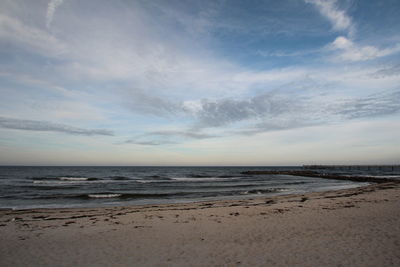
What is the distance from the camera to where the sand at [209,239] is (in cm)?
638

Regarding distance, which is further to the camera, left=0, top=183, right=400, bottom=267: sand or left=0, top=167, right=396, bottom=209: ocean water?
left=0, top=167, right=396, bottom=209: ocean water

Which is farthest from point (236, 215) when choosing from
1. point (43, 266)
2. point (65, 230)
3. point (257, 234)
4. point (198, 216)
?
point (43, 266)

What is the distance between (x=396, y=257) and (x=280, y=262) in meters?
2.95

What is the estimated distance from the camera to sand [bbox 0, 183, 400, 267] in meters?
6.38

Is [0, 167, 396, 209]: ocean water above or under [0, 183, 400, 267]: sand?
under

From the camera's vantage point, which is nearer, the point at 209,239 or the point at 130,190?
the point at 209,239

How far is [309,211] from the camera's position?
12.5m

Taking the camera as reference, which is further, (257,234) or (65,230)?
(65,230)

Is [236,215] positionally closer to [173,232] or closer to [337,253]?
[173,232]

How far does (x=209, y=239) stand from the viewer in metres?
8.19

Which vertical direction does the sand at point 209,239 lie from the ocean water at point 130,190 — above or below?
above

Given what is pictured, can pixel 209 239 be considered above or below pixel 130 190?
above

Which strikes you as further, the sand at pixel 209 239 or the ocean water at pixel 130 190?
the ocean water at pixel 130 190

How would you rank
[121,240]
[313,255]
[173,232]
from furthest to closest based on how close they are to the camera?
[173,232]
[121,240]
[313,255]
